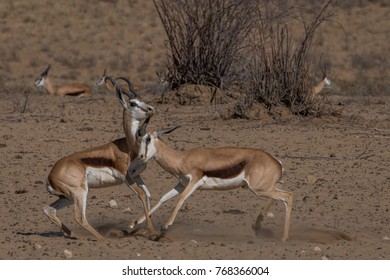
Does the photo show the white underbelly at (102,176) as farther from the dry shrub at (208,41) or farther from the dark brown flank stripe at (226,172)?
the dry shrub at (208,41)

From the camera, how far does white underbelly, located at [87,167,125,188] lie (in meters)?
A: 8.80

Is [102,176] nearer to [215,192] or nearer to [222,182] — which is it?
[222,182]

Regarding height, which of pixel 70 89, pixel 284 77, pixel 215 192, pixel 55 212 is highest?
pixel 55 212

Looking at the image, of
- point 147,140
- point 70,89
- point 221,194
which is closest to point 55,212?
point 147,140

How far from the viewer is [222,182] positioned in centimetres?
866

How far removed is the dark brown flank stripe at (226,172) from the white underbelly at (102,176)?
79cm

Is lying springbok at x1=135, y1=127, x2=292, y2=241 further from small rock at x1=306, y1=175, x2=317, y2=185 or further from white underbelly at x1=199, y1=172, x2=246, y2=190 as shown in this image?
small rock at x1=306, y1=175, x2=317, y2=185

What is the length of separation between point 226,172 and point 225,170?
2cm

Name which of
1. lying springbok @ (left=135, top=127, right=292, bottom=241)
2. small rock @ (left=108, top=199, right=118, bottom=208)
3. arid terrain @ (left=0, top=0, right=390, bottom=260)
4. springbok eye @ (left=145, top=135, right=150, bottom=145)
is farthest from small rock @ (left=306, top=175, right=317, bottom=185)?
springbok eye @ (left=145, top=135, right=150, bottom=145)

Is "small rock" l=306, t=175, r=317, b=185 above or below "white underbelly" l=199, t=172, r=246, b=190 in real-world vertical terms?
below

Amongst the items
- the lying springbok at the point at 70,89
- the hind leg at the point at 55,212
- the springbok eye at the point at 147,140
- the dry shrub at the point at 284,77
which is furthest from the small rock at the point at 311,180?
the lying springbok at the point at 70,89

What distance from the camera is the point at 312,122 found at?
14.3 meters

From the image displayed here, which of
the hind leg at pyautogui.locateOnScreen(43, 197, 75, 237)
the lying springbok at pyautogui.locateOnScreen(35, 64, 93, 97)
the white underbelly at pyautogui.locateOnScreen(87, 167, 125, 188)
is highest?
the white underbelly at pyautogui.locateOnScreen(87, 167, 125, 188)

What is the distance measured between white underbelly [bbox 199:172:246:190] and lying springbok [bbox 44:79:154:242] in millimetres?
573
